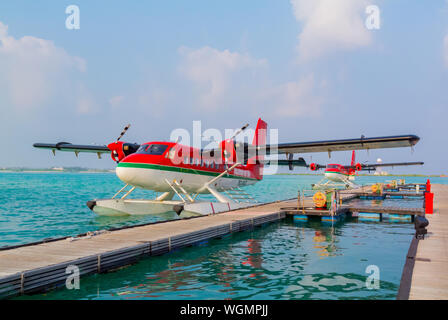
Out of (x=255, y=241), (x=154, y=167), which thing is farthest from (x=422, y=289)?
(x=154, y=167)

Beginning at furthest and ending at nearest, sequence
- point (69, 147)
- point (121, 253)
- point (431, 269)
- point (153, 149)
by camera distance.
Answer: point (69, 147) < point (153, 149) < point (121, 253) < point (431, 269)

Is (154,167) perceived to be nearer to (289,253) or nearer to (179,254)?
(179,254)

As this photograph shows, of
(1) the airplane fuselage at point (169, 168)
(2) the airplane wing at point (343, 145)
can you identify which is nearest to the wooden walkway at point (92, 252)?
(1) the airplane fuselage at point (169, 168)

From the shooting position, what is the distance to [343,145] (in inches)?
597

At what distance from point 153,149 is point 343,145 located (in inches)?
340

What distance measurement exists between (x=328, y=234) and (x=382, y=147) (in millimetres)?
4667

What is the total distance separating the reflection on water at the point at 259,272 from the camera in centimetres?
633

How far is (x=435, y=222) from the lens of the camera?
1283cm

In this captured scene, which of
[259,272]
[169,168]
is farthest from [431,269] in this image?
[169,168]

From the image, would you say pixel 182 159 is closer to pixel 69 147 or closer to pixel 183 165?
pixel 183 165

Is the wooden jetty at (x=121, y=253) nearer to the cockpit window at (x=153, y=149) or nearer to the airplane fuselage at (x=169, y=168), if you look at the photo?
the airplane fuselage at (x=169, y=168)
